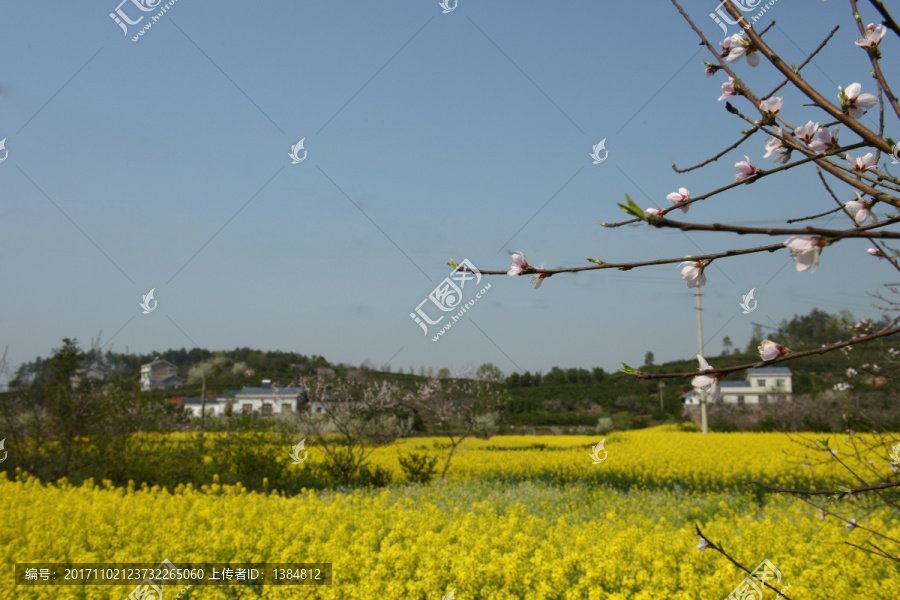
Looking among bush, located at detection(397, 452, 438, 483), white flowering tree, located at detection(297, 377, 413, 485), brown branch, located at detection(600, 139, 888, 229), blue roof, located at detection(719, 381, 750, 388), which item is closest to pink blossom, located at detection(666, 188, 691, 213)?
brown branch, located at detection(600, 139, 888, 229)

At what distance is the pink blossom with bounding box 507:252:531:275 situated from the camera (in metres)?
1.30

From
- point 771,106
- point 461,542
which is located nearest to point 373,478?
point 461,542

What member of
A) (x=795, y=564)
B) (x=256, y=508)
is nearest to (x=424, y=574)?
(x=795, y=564)

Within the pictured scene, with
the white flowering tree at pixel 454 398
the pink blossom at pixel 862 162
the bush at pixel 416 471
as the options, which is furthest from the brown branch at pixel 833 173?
the white flowering tree at pixel 454 398

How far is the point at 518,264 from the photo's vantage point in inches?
52.4

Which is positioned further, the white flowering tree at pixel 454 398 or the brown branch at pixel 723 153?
the white flowering tree at pixel 454 398

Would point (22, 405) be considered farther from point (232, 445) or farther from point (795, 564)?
point (795, 564)

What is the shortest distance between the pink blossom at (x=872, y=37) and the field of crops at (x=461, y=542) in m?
2.01

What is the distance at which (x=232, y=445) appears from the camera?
11758 mm

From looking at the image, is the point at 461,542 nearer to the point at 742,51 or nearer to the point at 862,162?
the point at 862,162

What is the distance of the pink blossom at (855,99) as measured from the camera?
1.17 metres

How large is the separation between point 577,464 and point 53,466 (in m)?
10.4

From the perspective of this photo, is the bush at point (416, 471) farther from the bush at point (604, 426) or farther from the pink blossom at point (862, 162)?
the bush at point (604, 426)

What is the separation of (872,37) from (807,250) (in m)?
0.59
